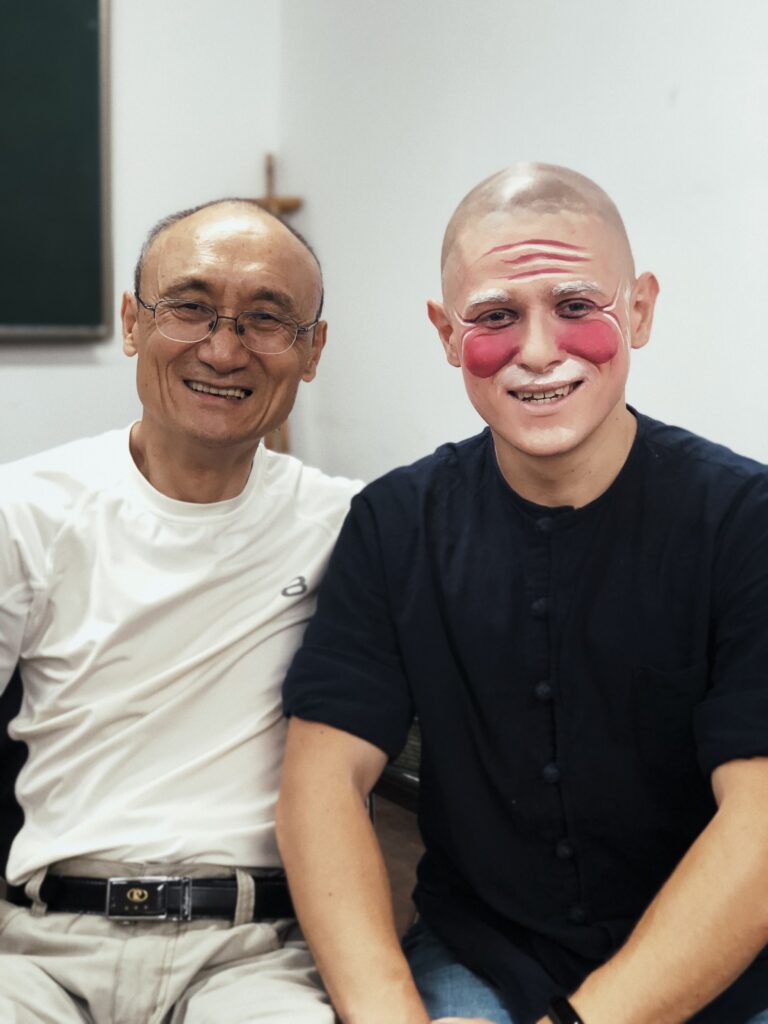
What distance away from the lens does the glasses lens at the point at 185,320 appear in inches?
61.1

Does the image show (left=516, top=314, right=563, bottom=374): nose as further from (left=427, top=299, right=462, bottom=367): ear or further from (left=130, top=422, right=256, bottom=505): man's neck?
(left=130, top=422, right=256, bottom=505): man's neck

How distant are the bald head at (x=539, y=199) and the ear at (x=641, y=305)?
0.07ft

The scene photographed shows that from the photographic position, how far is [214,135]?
340 cm

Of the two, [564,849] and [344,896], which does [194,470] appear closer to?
[344,896]

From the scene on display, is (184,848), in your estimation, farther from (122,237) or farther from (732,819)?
(122,237)

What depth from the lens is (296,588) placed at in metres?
1.57

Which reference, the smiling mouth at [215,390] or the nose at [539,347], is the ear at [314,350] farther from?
the nose at [539,347]

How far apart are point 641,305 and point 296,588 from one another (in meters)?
0.61

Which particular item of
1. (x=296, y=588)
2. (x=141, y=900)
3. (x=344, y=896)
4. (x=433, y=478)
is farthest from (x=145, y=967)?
(x=433, y=478)

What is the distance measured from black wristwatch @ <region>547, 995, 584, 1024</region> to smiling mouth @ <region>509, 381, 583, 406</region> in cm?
70

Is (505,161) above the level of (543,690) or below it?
above

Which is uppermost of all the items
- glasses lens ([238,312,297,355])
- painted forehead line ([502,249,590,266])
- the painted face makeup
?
painted forehead line ([502,249,590,266])

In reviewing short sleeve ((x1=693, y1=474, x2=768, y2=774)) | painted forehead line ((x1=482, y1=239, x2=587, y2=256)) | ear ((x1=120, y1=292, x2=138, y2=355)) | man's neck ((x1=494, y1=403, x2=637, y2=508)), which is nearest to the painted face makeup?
painted forehead line ((x1=482, y1=239, x2=587, y2=256))

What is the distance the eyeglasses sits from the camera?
1.55 metres
